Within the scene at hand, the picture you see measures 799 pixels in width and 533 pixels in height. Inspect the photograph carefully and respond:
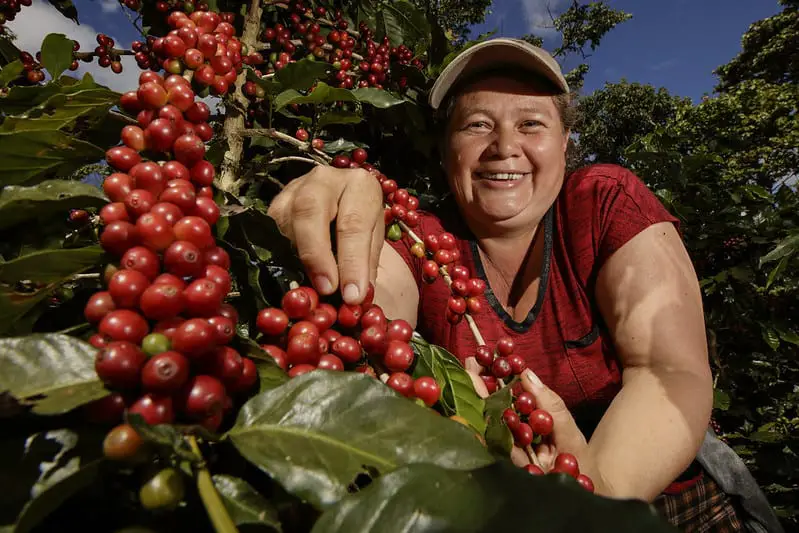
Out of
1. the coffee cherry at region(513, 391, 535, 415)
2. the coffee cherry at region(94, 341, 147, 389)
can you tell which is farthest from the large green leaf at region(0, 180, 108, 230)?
the coffee cherry at region(513, 391, 535, 415)

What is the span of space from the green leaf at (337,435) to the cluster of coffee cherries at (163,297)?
2.5 inches

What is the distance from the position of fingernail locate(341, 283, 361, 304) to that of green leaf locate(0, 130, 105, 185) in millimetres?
452

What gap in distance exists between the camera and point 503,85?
6.93ft

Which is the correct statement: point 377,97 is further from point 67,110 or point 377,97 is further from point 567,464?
point 567,464

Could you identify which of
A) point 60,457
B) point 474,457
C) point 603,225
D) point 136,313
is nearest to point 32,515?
point 60,457

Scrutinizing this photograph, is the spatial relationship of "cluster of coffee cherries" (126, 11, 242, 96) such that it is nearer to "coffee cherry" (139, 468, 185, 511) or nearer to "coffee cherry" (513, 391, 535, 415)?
"coffee cherry" (139, 468, 185, 511)

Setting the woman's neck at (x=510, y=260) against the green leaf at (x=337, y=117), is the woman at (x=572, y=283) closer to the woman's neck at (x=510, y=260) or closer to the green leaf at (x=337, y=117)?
the woman's neck at (x=510, y=260)

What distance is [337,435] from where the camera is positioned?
509 mm

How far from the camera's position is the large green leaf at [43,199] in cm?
58

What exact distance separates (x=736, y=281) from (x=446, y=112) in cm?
280

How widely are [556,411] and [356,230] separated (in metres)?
0.67

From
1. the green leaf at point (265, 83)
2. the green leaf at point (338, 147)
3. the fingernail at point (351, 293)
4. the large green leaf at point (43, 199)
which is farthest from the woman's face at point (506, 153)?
the large green leaf at point (43, 199)

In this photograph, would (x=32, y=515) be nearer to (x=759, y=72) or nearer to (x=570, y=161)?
(x=570, y=161)

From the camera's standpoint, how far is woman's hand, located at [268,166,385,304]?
2.95ft
